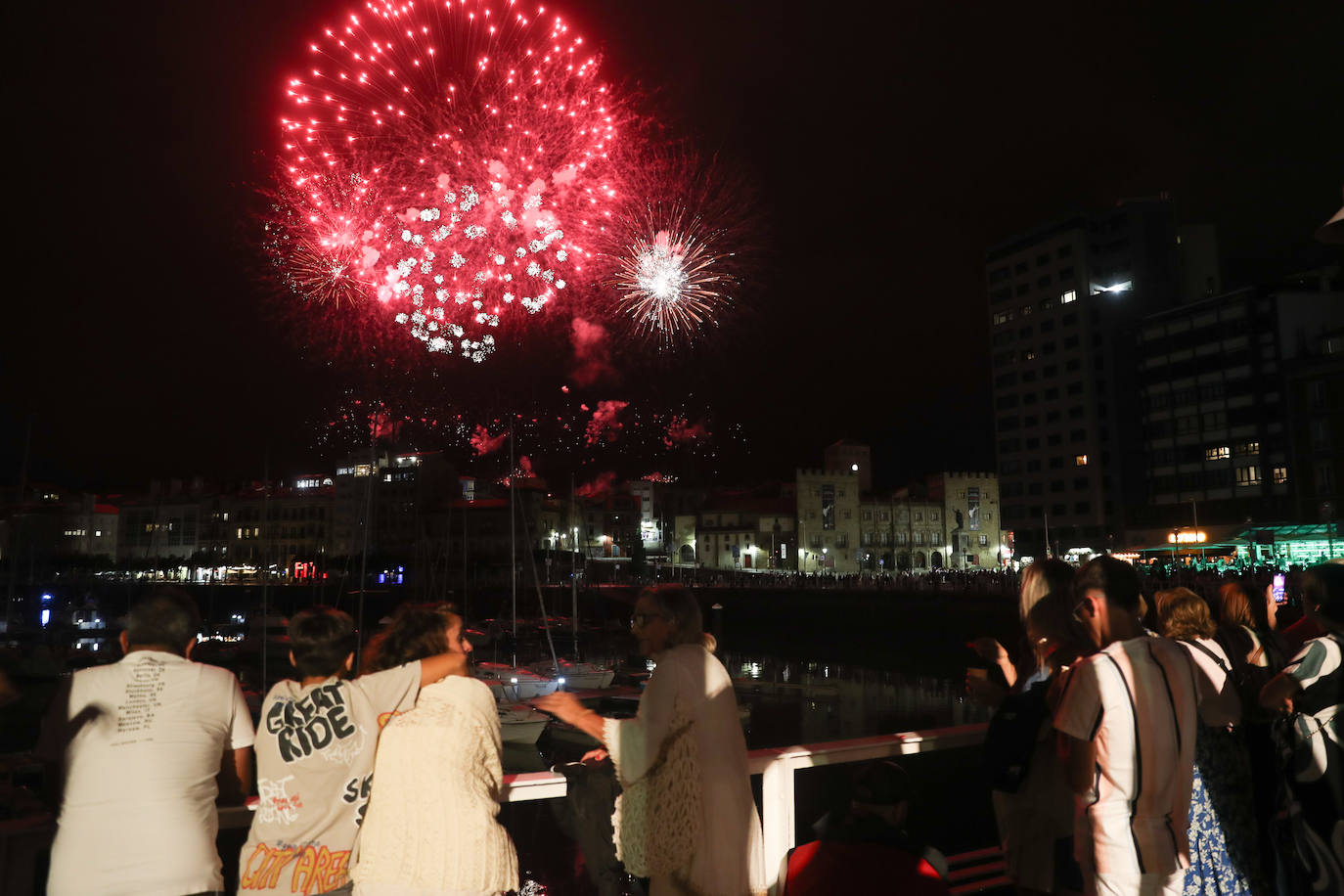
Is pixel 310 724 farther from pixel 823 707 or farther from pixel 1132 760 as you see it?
pixel 823 707

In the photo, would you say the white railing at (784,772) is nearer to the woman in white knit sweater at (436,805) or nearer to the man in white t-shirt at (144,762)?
the woman in white knit sweater at (436,805)

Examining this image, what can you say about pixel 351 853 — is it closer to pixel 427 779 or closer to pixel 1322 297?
pixel 427 779

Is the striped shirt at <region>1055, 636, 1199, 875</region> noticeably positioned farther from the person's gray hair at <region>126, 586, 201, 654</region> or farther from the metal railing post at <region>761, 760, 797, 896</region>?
the person's gray hair at <region>126, 586, 201, 654</region>

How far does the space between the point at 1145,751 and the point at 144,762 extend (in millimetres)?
2926

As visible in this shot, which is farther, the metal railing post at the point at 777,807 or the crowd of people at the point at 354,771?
the metal railing post at the point at 777,807

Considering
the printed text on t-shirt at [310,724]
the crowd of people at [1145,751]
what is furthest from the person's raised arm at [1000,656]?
the printed text on t-shirt at [310,724]

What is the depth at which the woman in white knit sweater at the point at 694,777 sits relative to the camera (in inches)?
110

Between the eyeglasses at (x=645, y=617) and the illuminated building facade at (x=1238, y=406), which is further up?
the illuminated building facade at (x=1238, y=406)

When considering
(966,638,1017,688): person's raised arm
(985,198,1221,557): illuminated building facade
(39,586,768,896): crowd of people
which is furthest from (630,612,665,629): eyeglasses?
(985,198,1221,557): illuminated building facade

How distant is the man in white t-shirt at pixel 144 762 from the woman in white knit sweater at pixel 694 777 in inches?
43.3

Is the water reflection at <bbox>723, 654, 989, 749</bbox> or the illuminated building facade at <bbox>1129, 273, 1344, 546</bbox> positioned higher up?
the illuminated building facade at <bbox>1129, 273, 1344, 546</bbox>

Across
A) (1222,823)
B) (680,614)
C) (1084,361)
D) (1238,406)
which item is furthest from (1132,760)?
(1084,361)

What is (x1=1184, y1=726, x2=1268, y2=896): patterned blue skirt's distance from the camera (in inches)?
125

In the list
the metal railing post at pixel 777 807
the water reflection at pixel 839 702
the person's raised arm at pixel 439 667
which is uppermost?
the person's raised arm at pixel 439 667
